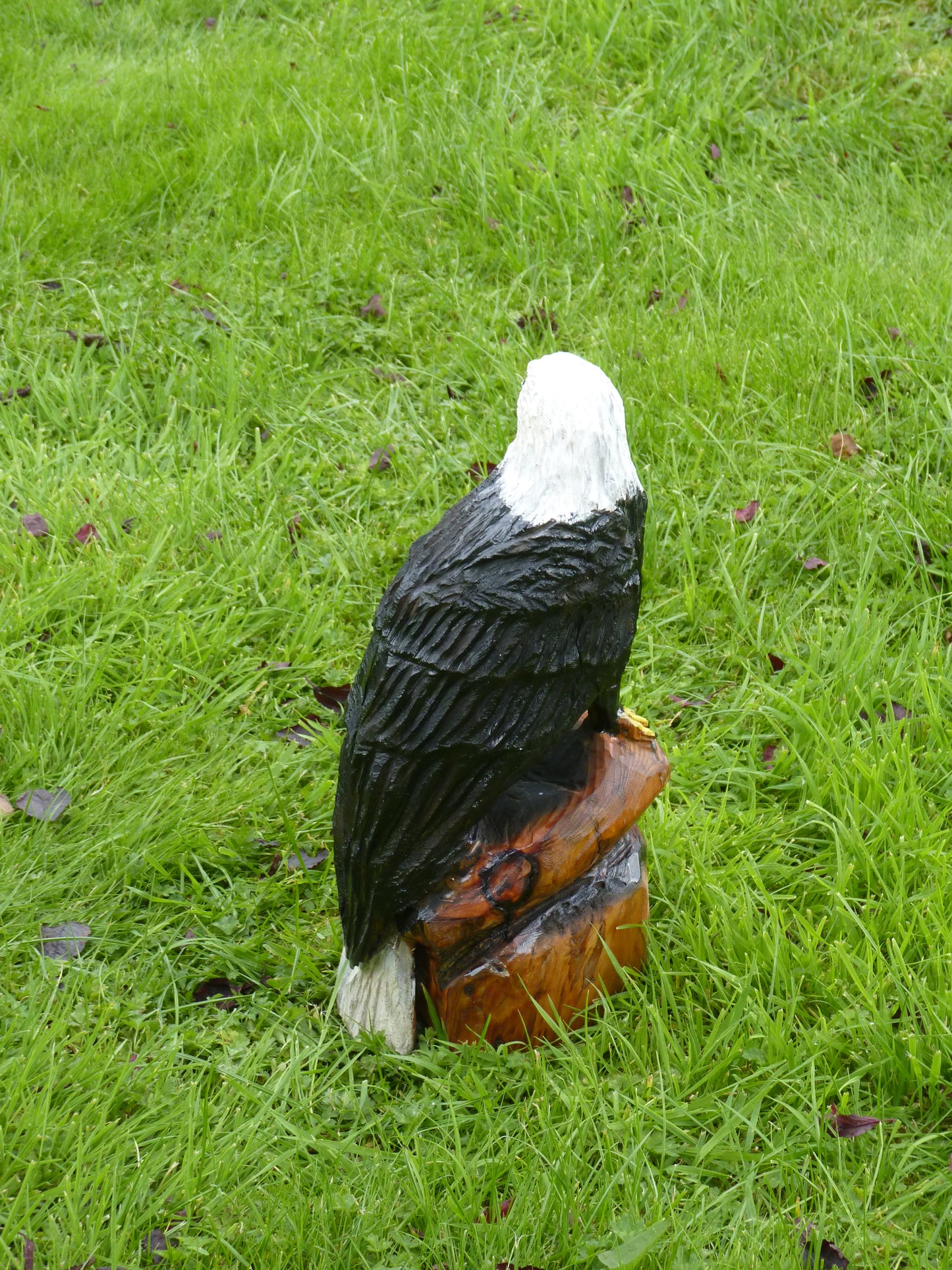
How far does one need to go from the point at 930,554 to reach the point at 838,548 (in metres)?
0.30

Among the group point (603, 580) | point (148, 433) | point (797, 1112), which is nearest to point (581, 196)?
point (148, 433)

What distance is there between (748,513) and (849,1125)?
2304 mm

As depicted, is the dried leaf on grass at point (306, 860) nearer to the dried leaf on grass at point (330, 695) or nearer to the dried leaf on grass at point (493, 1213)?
the dried leaf on grass at point (330, 695)

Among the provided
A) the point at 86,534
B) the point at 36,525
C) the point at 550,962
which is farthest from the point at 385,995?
the point at 36,525

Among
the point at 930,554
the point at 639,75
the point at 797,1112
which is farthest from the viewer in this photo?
the point at 639,75

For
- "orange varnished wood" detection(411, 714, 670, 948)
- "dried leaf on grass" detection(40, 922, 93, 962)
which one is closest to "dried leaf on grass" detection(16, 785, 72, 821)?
"dried leaf on grass" detection(40, 922, 93, 962)

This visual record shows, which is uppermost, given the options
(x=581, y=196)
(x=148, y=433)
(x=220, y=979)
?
(x=581, y=196)

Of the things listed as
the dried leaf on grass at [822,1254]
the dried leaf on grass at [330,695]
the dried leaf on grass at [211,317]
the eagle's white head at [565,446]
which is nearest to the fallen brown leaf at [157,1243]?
the dried leaf on grass at [822,1254]

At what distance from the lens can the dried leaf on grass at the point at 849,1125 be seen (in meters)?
2.65

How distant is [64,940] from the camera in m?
3.08

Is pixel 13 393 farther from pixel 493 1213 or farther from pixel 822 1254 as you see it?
pixel 822 1254

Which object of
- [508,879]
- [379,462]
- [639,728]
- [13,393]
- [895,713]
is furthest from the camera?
[13,393]

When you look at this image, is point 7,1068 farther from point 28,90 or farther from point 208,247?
point 28,90

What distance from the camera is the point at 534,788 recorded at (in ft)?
8.94
